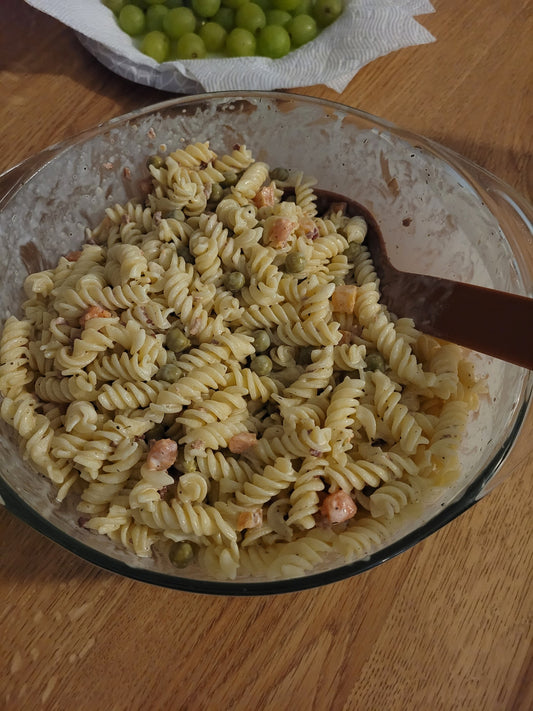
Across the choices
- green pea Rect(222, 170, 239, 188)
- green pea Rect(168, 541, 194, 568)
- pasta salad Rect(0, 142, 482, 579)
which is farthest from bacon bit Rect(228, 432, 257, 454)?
green pea Rect(222, 170, 239, 188)

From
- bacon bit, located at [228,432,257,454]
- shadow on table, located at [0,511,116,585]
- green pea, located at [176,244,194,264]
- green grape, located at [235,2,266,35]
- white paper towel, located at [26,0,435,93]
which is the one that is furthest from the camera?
green grape, located at [235,2,266,35]

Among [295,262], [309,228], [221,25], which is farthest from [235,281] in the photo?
[221,25]

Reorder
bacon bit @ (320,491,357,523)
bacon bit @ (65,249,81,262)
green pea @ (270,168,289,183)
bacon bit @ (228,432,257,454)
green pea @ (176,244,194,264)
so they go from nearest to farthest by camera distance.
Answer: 1. bacon bit @ (320,491,357,523)
2. bacon bit @ (228,432,257,454)
3. green pea @ (176,244,194,264)
4. bacon bit @ (65,249,81,262)
5. green pea @ (270,168,289,183)

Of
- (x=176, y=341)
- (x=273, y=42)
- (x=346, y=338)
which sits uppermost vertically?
(x=273, y=42)

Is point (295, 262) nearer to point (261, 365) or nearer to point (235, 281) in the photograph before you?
point (235, 281)

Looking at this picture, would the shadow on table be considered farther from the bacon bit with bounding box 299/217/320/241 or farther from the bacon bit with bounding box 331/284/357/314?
the bacon bit with bounding box 299/217/320/241

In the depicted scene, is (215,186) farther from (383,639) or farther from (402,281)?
(383,639)
